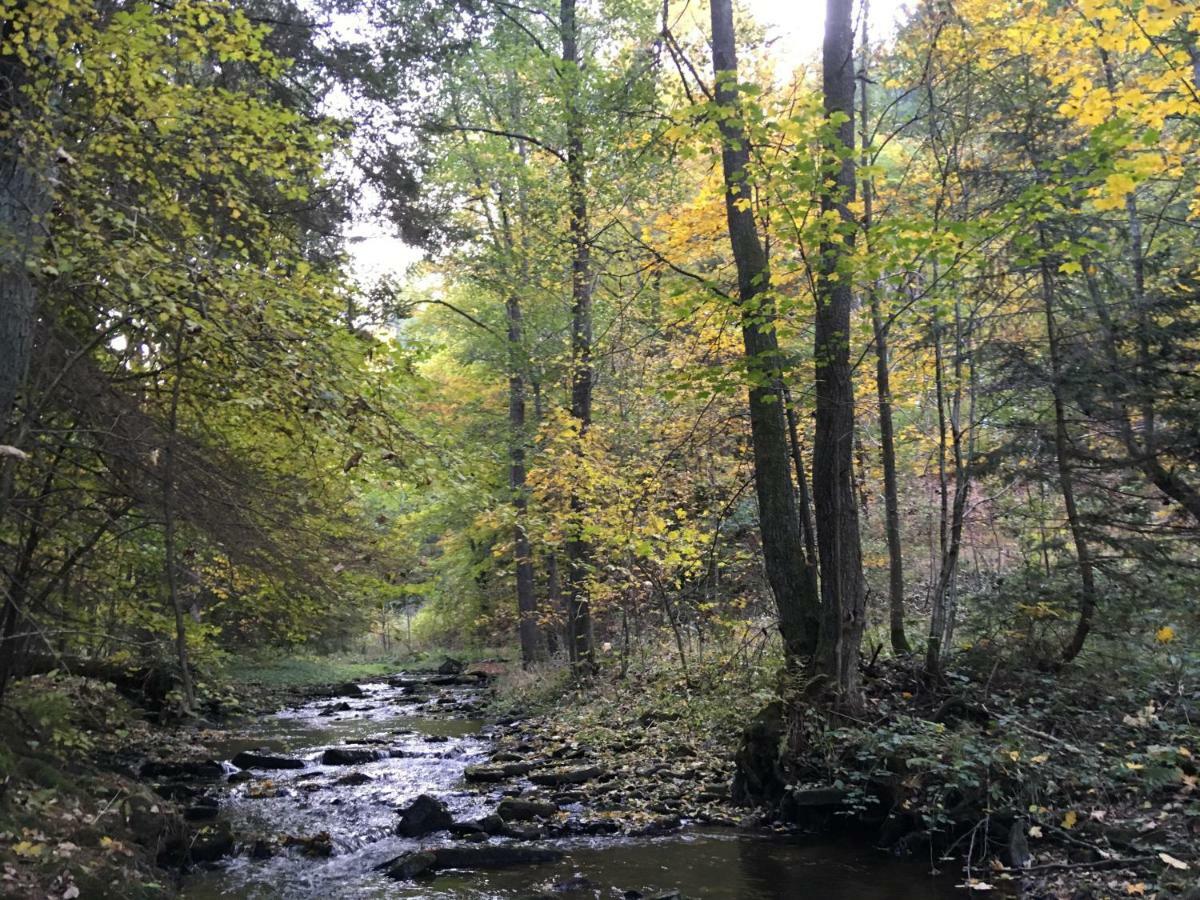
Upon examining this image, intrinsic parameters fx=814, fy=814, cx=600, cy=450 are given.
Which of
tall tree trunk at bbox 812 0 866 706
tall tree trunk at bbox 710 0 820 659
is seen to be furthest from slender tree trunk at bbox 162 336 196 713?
tall tree trunk at bbox 812 0 866 706

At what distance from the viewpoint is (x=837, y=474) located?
26.6ft

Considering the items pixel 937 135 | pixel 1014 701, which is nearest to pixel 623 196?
pixel 937 135

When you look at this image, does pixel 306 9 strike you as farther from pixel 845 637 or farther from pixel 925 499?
pixel 925 499

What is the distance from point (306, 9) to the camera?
9406 mm

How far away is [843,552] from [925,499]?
12.4 metres

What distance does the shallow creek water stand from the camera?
6.30 metres

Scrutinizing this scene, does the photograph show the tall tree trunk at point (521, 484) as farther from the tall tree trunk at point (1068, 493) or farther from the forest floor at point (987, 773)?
the tall tree trunk at point (1068, 493)

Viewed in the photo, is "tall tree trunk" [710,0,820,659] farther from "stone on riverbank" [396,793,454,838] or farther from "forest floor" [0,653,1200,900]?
"stone on riverbank" [396,793,454,838]

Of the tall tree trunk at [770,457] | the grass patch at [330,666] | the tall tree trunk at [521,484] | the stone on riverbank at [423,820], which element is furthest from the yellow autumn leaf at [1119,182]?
the grass patch at [330,666]

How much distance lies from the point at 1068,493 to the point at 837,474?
247 cm

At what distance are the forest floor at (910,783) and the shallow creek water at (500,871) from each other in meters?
0.38

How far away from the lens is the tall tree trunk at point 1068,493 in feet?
26.1

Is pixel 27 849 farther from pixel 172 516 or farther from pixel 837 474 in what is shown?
pixel 837 474

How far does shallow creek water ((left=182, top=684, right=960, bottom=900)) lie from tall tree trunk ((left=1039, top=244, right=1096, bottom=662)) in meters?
3.27
